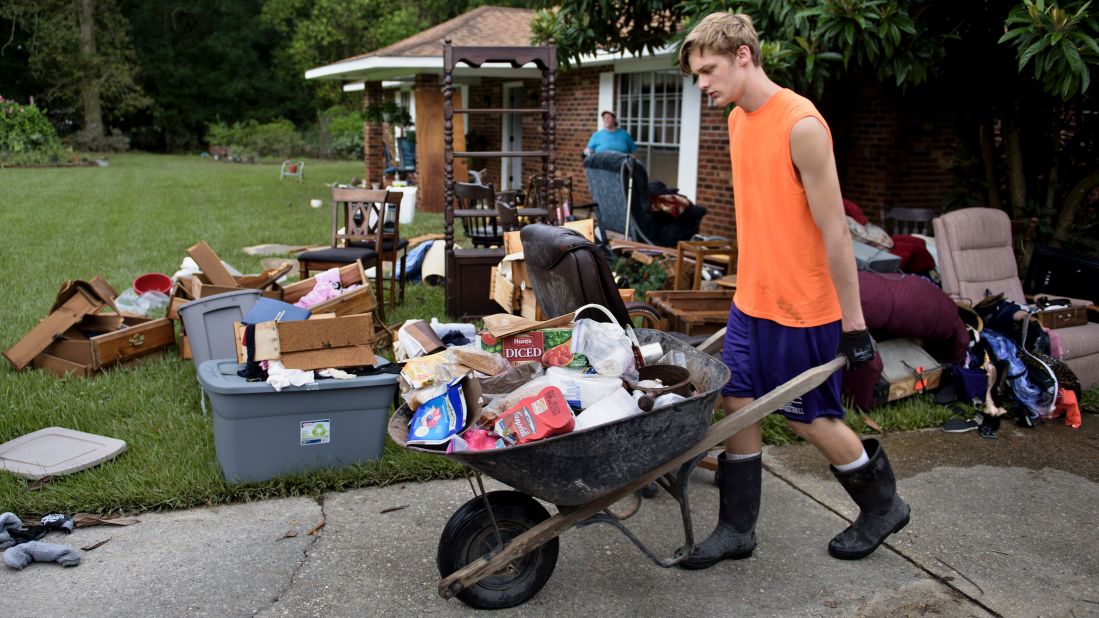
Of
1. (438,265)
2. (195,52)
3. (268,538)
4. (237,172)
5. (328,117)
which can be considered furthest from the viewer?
(195,52)

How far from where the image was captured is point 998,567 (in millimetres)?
3441

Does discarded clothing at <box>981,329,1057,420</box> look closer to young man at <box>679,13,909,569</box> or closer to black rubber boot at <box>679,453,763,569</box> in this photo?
young man at <box>679,13,909,569</box>

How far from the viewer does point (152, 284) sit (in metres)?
6.89

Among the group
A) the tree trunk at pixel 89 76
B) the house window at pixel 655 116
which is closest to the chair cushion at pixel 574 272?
the house window at pixel 655 116

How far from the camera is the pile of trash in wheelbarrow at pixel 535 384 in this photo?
274cm

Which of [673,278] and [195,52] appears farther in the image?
[195,52]

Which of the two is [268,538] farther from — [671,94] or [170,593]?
[671,94]

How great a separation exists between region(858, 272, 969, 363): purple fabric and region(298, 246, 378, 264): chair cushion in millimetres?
3723

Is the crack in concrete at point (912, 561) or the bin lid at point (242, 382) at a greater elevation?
the bin lid at point (242, 382)

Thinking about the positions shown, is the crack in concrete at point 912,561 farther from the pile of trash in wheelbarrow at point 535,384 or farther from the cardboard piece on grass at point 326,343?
the cardboard piece on grass at point 326,343

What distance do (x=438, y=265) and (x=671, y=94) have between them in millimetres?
5545

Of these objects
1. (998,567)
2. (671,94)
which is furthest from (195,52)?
(998,567)

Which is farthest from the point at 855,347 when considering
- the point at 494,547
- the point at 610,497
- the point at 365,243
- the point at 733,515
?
the point at 365,243

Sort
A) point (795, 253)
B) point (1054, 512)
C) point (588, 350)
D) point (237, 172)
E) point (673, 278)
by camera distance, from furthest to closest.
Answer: point (237, 172) < point (673, 278) < point (1054, 512) < point (588, 350) < point (795, 253)
